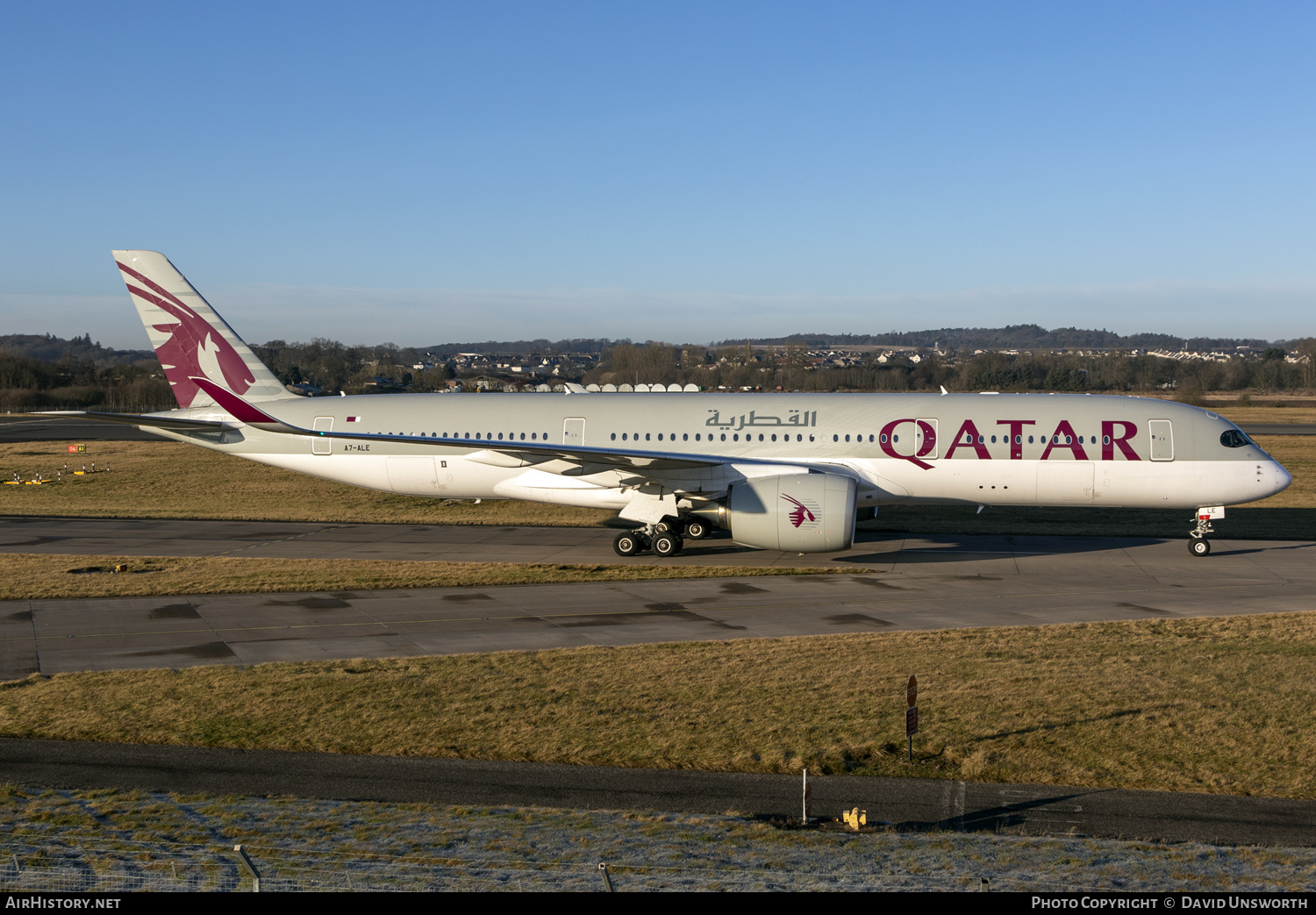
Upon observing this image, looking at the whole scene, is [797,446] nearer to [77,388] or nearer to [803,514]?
[803,514]

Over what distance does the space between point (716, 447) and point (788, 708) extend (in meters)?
15.2

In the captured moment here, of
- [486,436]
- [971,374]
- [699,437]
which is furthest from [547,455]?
[971,374]

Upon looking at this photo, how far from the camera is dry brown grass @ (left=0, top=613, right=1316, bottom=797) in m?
12.3

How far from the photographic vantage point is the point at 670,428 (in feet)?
95.7

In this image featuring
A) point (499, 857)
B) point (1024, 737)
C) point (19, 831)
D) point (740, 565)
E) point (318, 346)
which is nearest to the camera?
point (499, 857)

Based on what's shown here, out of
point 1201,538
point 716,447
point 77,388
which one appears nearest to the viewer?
point 1201,538

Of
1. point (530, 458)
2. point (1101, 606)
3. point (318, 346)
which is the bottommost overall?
point (1101, 606)

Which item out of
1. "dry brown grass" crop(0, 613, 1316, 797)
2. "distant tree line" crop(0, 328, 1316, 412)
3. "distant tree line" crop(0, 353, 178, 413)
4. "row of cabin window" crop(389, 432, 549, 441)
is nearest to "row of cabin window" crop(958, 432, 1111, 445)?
"dry brown grass" crop(0, 613, 1316, 797)

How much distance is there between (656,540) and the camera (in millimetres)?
27688

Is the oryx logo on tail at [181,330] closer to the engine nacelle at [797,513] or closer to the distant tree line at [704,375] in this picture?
the engine nacelle at [797,513]

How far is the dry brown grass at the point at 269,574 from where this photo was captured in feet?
75.7

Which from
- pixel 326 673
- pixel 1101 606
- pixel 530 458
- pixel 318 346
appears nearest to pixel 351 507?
pixel 530 458

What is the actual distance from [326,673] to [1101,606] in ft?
52.5
